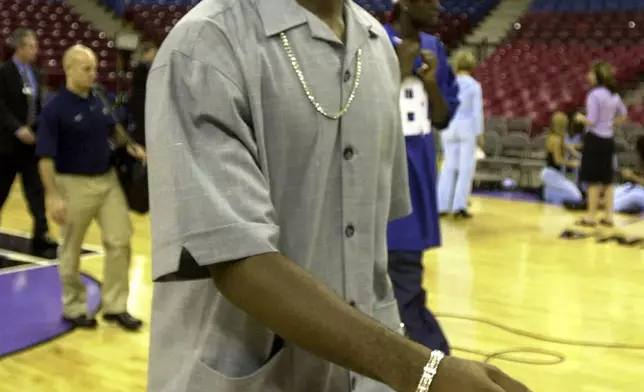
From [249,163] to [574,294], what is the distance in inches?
192

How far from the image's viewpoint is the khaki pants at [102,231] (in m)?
4.52

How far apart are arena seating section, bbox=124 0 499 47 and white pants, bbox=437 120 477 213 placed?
23.8 ft

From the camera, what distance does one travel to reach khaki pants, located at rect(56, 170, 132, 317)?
4520 mm

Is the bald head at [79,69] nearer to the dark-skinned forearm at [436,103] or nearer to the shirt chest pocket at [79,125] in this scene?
the shirt chest pocket at [79,125]

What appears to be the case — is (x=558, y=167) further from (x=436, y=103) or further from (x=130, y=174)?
(x=436, y=103)

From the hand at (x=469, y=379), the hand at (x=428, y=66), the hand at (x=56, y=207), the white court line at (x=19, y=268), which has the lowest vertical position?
the white court line at (x=19, y=268)

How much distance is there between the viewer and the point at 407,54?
3107mm

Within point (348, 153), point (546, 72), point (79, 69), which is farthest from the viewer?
point (546, 72)

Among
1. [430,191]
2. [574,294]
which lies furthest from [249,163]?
[574,294]

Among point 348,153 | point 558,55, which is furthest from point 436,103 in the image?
point 558,55

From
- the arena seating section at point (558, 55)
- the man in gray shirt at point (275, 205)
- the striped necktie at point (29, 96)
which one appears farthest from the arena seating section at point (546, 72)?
the man in gray shirt at point (275, 205)

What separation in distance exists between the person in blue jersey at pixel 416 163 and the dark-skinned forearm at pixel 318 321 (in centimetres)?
212

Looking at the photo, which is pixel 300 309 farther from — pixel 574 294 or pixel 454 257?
pixel 454 257

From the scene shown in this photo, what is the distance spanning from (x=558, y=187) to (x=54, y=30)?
9.66 meters
